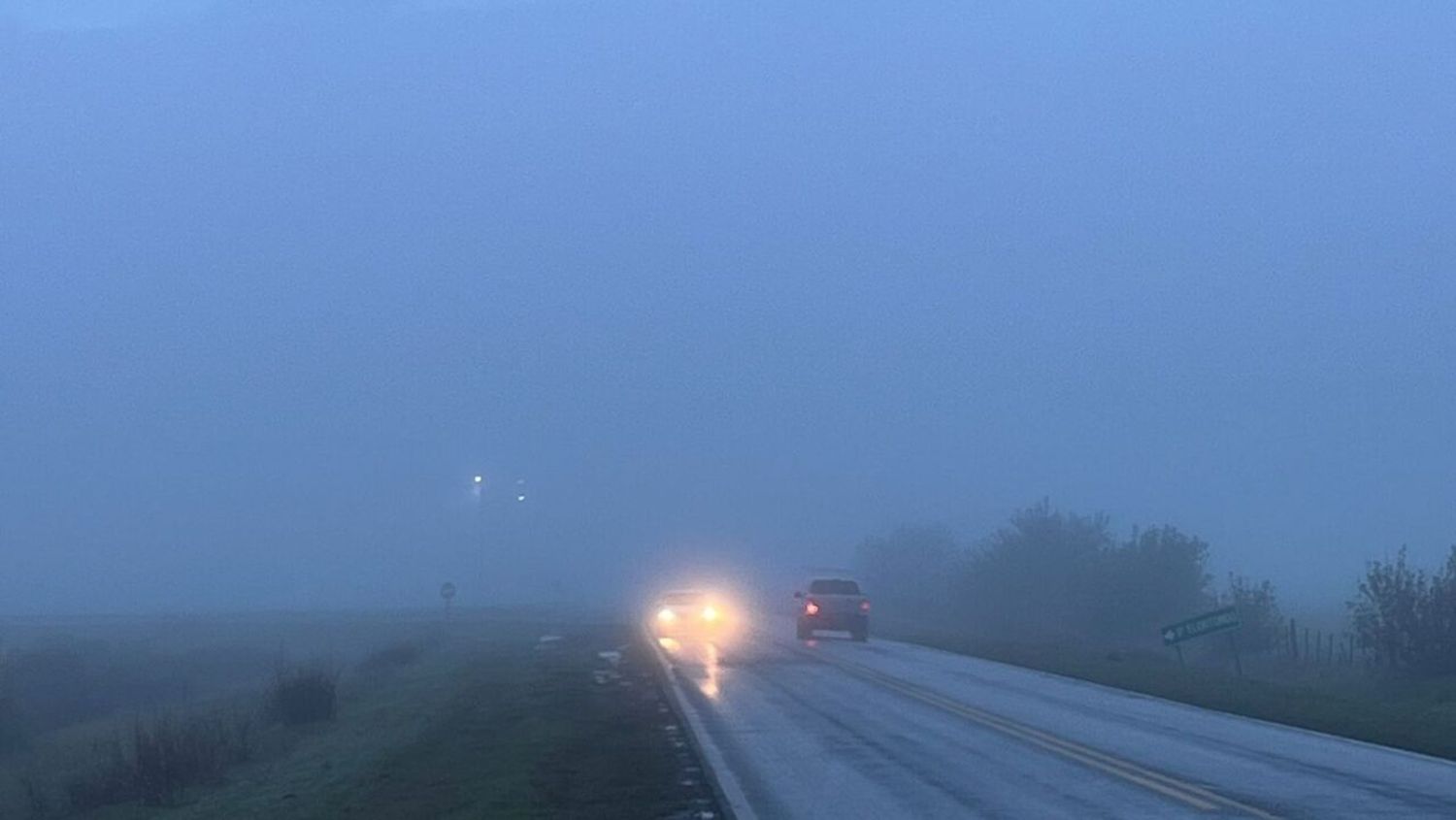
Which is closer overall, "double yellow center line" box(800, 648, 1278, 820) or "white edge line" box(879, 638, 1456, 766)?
"double yellow center line" box(800, 648, 1278, 820)

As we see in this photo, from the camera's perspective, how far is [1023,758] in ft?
73.2

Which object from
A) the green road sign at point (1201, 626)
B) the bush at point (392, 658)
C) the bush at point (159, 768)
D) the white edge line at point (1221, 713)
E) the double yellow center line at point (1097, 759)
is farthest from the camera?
the bush at point (392, 658)

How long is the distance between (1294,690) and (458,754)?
17.8 m

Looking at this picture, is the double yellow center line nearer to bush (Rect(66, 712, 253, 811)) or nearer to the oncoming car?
bush (Rect(66, 712, 253, 811))

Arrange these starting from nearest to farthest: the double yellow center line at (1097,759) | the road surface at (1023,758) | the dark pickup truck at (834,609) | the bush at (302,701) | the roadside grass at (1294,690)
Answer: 1. the double yellow center line at (1097,759)
2. the road surface at (1023,758)
3. the roadside grass at (1294,690)
4. the bush at (302,701)
5. the dark pickup truck at (834,609)

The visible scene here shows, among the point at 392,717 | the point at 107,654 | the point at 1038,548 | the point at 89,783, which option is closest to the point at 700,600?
the point at 1038,548

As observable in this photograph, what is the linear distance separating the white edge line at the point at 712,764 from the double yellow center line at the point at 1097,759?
3890 mm

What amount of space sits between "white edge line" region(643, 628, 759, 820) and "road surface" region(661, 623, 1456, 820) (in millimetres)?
46

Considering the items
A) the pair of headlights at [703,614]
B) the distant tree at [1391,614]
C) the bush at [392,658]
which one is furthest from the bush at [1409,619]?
the pair of headlights at [703,614]

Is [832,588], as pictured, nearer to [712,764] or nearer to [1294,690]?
[1294,690]

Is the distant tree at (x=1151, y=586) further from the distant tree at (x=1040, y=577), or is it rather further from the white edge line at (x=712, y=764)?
the white edge line at (x=712, y=764)

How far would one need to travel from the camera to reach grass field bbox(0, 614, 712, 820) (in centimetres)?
2012

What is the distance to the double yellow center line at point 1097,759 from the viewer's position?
17.5 m

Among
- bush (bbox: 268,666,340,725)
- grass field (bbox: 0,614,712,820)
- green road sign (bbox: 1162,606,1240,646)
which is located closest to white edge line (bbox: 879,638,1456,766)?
green road sign (bbox: 1162,606,1240,646)
